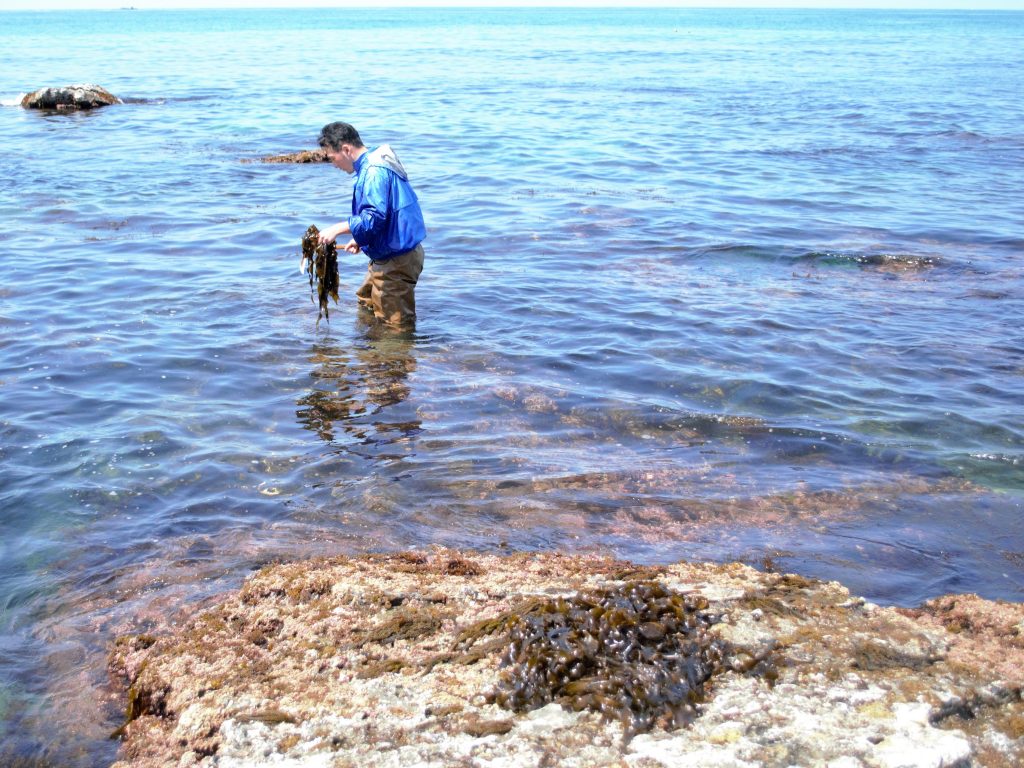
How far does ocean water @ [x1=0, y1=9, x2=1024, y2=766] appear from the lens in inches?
209

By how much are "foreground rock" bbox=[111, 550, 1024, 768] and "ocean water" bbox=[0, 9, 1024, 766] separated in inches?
22.9

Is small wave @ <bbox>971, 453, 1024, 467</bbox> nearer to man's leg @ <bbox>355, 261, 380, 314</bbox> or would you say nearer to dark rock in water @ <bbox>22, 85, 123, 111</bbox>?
man's leg @ <bbox>355, 261, 380, 314</bbox>

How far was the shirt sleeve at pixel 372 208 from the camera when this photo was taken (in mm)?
7898

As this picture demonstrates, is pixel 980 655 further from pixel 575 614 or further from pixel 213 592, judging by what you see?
pixel 213 592

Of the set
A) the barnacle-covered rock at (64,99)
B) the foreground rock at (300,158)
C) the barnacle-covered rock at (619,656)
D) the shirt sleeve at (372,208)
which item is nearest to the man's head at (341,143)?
the shirt sleeve at (372,208)

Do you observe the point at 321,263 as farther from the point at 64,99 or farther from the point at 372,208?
the point at 64,99

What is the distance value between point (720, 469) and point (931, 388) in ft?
8.37

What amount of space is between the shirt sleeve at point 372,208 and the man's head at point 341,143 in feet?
0.74

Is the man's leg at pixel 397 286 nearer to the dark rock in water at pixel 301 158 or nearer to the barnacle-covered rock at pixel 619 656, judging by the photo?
the barnacle-covered rock at pixel 619 656

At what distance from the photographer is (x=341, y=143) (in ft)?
25.5

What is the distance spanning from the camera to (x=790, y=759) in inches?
114

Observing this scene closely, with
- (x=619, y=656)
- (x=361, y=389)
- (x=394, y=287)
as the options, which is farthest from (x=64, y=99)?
(x=619, y=656)

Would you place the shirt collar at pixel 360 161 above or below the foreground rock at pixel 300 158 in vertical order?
above

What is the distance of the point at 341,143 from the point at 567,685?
5658 mm
